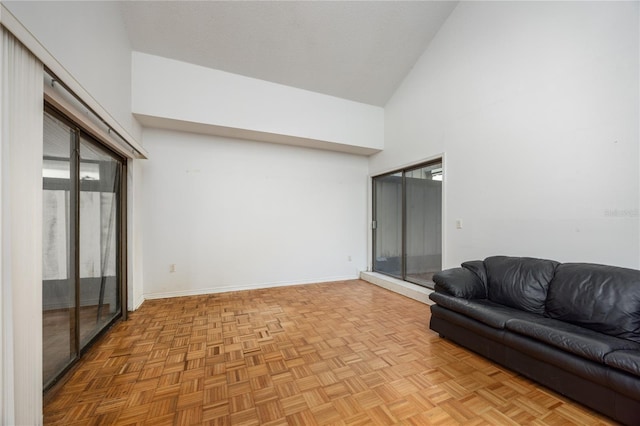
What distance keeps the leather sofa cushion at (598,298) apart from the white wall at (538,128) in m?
0.32

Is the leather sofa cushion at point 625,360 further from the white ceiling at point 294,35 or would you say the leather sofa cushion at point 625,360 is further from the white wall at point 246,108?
the white ceiling at point 294,35

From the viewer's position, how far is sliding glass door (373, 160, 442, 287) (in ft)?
12.6

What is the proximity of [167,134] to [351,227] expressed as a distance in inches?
141

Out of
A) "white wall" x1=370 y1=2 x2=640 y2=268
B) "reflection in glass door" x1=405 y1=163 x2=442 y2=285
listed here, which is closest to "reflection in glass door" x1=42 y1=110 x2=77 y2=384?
"white wall" x1=370 y1=2 x2=640 y2=268

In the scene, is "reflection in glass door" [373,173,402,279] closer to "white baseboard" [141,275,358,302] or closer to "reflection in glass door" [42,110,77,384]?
"white baseboard" [141,275,358,302]

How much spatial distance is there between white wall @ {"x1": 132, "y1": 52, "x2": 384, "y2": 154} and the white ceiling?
152 mm

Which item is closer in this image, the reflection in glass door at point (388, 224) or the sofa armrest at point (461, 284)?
the sofa armrest at point (461, 284)

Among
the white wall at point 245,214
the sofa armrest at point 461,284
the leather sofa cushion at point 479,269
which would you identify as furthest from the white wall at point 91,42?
A: the leather sofa cushion at point 479,269

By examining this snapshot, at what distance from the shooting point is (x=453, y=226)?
134 inches

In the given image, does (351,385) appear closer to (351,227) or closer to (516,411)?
(516,411)

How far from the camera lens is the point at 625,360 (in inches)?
54.2

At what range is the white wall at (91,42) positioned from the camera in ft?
4.69

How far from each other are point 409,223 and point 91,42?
4.45 meters

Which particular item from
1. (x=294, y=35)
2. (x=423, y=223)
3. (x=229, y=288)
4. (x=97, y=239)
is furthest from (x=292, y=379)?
(x=294, y=35)
